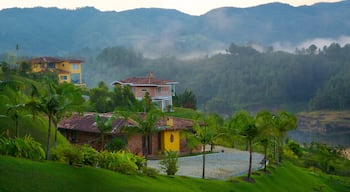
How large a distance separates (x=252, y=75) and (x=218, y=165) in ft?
366

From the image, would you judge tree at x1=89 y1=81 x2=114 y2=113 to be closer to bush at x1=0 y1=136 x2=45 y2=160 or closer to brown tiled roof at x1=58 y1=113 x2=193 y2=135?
brown tiled roof at x1=58 y1=113 x2=193 y2=135

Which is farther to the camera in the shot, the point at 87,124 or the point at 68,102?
the point at 87,124

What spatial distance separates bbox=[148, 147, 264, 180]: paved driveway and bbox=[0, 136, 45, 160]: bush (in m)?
10.9

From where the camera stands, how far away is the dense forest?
123250 millimetres

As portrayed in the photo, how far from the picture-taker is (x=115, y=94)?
4812 centimetres

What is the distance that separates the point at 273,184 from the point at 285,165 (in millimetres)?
6165

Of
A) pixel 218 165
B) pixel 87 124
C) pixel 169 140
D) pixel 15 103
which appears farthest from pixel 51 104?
pixel 169 140

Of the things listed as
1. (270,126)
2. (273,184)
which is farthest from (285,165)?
(270,126)

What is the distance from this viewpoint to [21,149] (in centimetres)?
1534

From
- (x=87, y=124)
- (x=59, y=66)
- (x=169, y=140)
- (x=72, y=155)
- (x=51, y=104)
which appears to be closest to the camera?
(x=72, y=155)

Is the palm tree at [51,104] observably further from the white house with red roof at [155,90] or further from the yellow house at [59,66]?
the yellow house at [59,66]

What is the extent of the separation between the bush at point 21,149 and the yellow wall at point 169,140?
58.2 ft

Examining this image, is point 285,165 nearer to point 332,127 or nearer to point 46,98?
point 46,98

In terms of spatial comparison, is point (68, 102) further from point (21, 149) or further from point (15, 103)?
point (15, 103)
